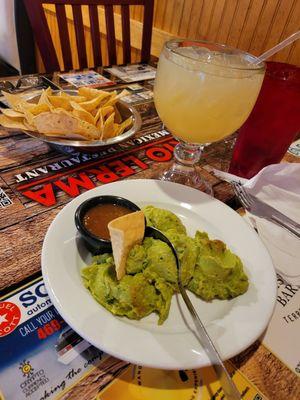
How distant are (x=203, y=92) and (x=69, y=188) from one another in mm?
397

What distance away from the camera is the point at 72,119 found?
832 mm

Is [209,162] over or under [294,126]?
under

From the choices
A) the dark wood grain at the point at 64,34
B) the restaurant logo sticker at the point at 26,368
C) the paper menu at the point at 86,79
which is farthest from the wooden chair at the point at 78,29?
the restaurant logo sticker at the point at 26,368

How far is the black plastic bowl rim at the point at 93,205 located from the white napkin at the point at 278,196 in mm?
324

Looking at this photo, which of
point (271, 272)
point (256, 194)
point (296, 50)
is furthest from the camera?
point (296, 50)

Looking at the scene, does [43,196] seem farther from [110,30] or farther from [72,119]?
[110,30]

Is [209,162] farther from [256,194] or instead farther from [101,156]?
[101,156]

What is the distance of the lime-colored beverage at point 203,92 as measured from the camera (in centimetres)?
68

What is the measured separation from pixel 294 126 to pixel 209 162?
0.89 ft

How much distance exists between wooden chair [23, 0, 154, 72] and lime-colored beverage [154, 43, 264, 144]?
93 cm

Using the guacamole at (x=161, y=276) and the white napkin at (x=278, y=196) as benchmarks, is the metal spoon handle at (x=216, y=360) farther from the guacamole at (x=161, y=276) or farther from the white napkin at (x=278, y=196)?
the white napkin at (x=278, y=196)

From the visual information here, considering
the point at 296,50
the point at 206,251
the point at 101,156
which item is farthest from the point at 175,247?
the point at 296,50

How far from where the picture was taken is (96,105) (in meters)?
0.97

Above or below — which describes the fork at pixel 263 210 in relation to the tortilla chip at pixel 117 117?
below
